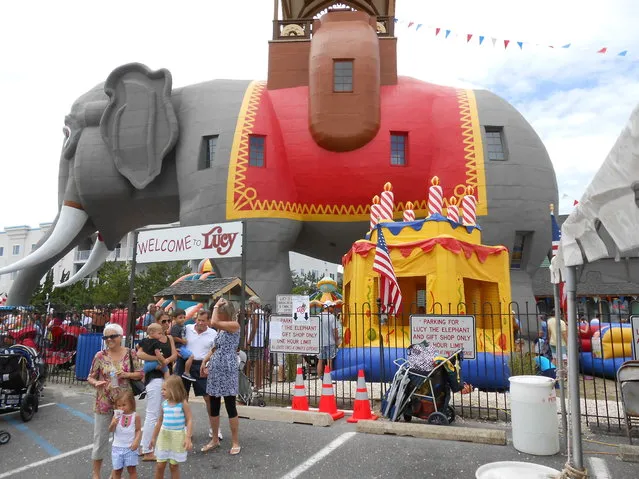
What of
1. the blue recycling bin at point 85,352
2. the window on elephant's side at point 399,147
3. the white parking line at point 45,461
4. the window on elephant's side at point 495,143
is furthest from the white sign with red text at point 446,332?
the window on elephant's side at point 495,143

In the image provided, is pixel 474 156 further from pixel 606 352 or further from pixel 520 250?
pixel 606 352

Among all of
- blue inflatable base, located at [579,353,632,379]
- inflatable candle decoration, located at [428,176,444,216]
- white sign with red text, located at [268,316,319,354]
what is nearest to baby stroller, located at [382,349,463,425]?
white sign with red text, located at [268,316,319,354]

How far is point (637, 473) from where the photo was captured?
4.96 m

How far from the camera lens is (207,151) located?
1487cm

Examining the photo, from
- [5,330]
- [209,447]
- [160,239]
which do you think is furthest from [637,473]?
[5,330]

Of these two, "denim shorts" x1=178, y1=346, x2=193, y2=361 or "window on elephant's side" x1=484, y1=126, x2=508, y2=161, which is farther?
"window on elephant's side" x1=484, y1=126, x2=508, y2=161

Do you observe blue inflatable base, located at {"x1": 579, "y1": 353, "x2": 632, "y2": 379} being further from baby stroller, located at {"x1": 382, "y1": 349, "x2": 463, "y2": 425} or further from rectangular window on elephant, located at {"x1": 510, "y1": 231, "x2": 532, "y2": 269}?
baby stroller, located at {"x1": 382, "y1": 349, "x2": 463, "y2": 425}

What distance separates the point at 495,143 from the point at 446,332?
831 cm

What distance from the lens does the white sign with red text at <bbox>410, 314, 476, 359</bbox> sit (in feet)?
24.6

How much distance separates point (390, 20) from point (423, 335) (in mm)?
13060

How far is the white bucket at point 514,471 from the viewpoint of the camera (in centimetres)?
434

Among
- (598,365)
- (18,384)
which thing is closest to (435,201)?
(598,365)

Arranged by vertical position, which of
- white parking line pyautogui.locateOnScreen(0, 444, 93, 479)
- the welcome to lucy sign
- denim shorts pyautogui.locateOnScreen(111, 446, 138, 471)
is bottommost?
white parking line pyautogui.locateOnScreen(0, 444, 93, 479)

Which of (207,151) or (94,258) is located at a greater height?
(207,151)
